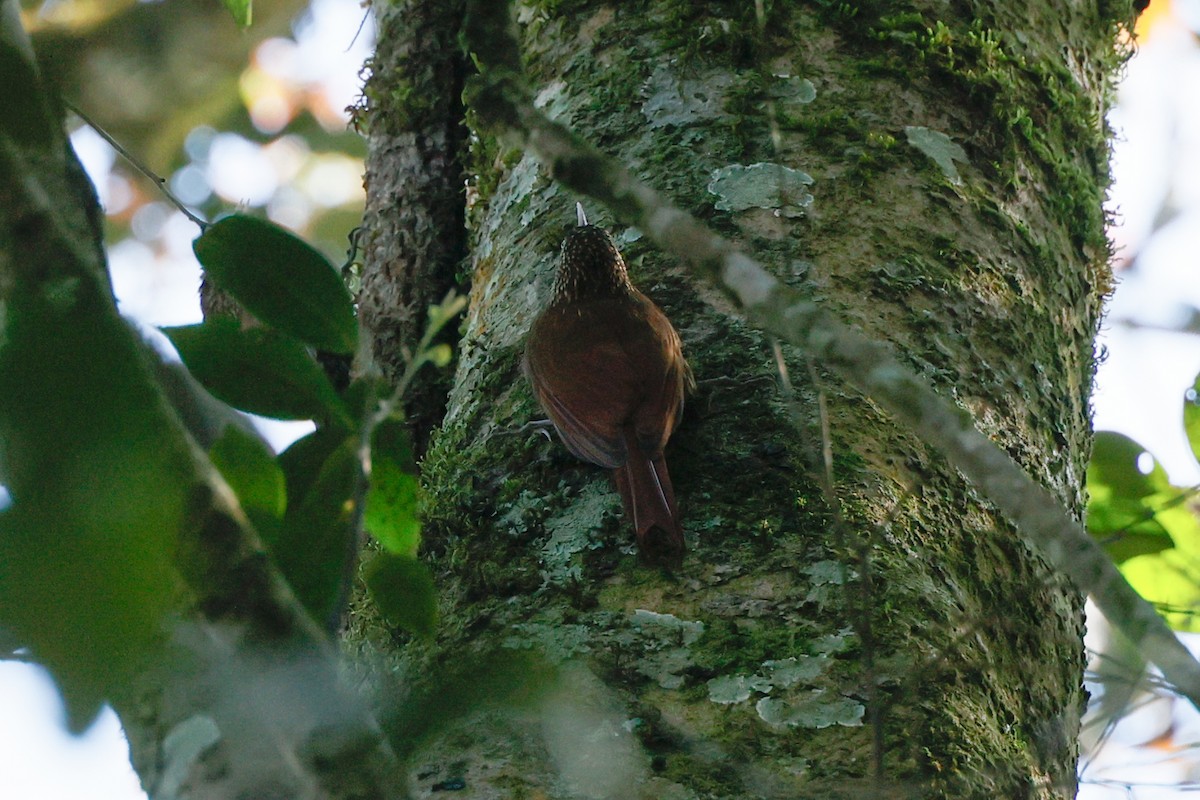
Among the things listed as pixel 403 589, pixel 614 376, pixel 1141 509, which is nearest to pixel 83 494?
pixel 403 589

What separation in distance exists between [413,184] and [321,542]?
2.16 m

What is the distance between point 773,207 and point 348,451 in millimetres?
1326

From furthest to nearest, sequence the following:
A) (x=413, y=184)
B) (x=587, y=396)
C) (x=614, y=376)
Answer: (x=413, y=184)
(x=614, y=376)
(x=587, y=396)

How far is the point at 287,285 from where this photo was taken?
4.21 feet

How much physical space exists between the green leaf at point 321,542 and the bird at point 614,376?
2.46 feet

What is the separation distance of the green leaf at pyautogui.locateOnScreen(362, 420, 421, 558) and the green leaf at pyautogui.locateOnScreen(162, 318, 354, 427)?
0.11 m

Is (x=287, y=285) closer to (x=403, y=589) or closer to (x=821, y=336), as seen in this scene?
(x=403, y=589)

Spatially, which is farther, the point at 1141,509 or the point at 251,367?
the point at 1141,509

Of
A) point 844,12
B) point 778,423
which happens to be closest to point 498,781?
point 778,423

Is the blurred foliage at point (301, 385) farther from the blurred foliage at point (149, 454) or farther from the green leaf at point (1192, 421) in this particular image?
the green leaf at point (1192, 421)

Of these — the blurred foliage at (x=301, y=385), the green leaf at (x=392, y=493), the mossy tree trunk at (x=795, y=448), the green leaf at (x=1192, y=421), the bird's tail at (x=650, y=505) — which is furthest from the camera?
the green leaf at (x=1192, y=421)

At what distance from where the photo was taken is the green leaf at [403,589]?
133 cm

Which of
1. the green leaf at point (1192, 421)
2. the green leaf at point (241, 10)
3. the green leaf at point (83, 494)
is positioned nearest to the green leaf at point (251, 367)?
the green leaf at point (83, 494)

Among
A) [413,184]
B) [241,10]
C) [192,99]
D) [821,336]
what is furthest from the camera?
[192,99]
